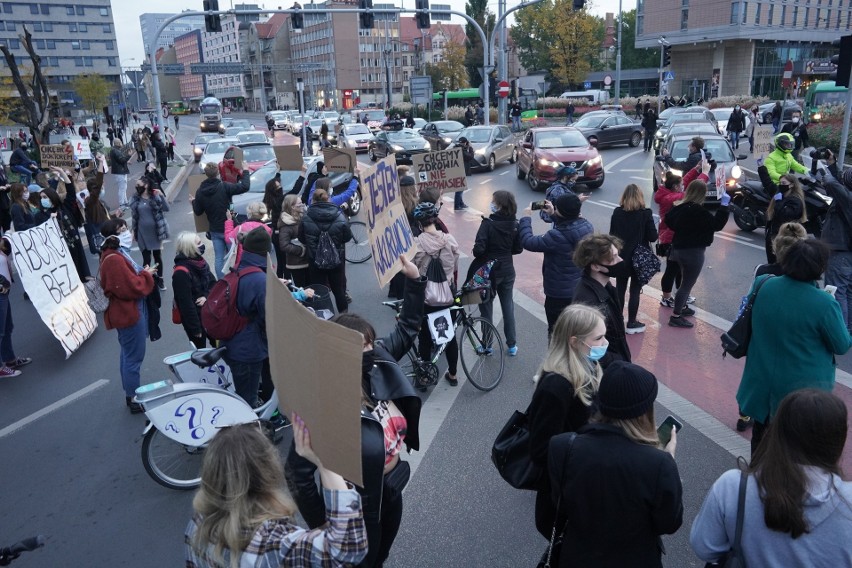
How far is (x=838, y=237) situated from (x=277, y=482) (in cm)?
682

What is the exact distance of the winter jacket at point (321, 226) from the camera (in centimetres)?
734

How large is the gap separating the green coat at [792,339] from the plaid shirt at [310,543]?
105 inches

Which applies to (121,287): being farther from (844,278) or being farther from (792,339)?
(844,278)

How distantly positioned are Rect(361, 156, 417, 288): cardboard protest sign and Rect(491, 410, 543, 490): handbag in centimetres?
169

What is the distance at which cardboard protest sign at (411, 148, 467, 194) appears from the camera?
10117 mm

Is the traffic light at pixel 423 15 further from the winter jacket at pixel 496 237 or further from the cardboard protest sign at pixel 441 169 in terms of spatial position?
the winter jacket at pixel 496 237

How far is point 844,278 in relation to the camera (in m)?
6.87

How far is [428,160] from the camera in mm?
10125

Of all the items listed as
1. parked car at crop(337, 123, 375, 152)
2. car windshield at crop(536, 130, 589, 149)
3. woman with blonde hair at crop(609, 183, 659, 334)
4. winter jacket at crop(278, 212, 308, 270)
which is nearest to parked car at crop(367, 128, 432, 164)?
parked car at crop(337, 123, 375, 152)

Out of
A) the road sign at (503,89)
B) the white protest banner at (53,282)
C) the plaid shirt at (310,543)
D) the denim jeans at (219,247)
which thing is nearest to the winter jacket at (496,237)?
the plaid shirt at (310,543)

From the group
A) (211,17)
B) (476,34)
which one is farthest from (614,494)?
(476,34)

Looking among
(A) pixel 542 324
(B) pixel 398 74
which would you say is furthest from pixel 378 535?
(B) pixel 398 74

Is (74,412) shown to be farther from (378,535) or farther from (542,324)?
(542,324)

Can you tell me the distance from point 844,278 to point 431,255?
4.50 meters
